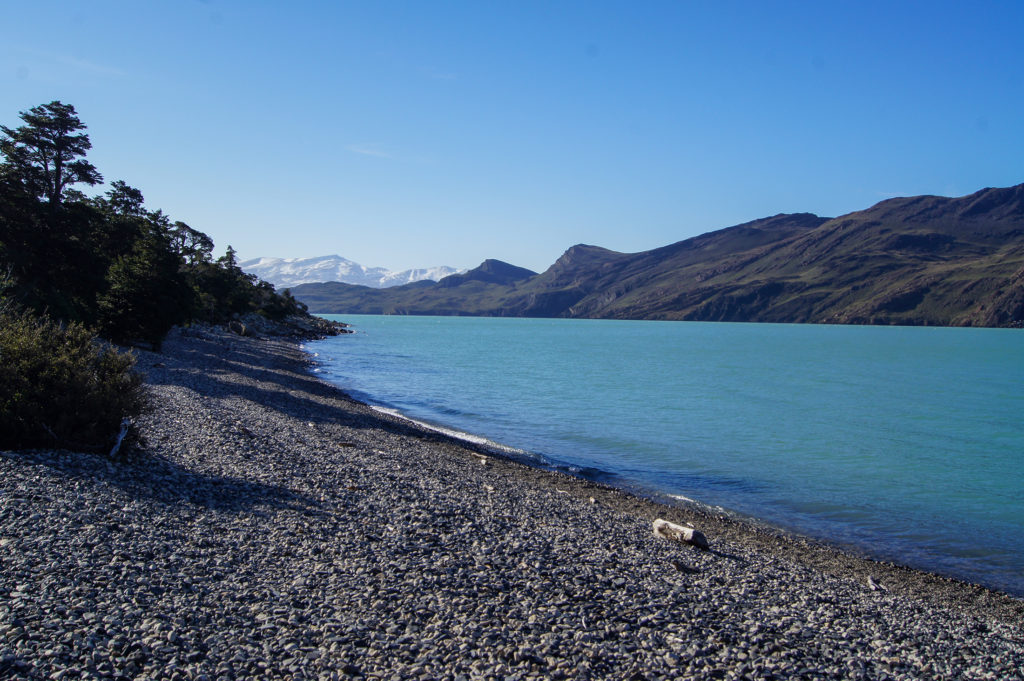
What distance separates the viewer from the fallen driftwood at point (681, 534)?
50.1ft

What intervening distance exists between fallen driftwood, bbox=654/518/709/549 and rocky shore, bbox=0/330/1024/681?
1.26 ft

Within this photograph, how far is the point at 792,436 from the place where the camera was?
36.4 meters

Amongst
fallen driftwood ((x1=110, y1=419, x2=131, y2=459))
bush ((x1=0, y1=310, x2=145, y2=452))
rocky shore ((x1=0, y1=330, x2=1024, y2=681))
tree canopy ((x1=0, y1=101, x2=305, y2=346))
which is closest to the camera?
rocky shore ((x1=0, y1=330, x2=1024, y2=681))

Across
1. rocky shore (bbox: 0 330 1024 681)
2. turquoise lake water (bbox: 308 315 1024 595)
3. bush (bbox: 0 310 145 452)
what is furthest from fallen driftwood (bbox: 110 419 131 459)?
turquoise lake water (bbox: 308 315 1024 595)

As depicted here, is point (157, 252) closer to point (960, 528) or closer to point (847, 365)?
point (960, 528)

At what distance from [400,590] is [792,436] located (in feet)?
107

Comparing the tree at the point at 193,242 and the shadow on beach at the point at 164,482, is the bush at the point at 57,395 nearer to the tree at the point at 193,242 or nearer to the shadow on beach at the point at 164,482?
the shadow on beach at the point at 164,482

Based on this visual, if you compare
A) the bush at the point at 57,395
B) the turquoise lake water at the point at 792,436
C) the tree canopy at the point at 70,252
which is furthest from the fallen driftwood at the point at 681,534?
the tree canopy at the point at 70,252

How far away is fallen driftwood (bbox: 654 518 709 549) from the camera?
50.1 feet

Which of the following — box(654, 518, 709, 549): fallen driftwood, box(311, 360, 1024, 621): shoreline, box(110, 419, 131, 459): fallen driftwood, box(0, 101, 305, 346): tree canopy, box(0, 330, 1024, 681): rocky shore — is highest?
box(0, 101, 305, 346): tree canopy

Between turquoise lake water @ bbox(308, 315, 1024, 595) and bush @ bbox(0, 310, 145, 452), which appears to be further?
turquoise lake water @ bbox(308, 315, 1024, 595)

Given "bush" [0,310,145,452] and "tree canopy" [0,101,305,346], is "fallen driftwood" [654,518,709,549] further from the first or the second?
"tree canopy" [0,101,305,346]

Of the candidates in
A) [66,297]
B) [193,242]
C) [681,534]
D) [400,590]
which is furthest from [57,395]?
[193,242]

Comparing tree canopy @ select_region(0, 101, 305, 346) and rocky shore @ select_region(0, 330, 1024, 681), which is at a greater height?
tree canopy @ select_region(0, 101, 305, 346)
